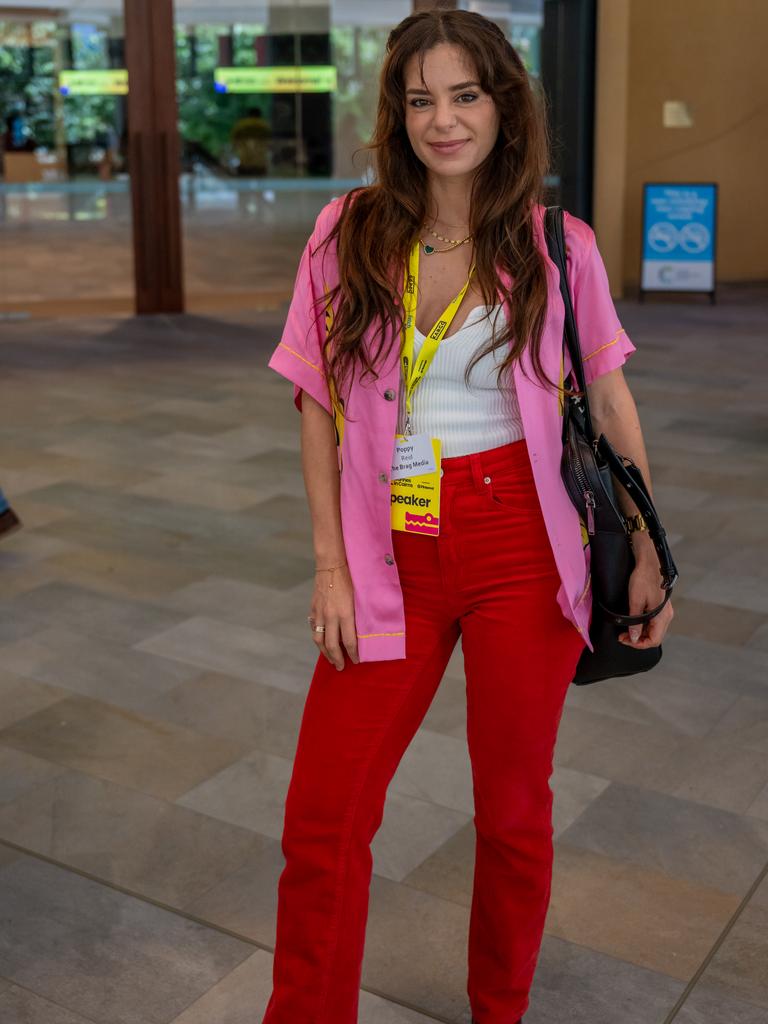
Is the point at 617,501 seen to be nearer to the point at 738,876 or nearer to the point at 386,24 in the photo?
the point at 738,876

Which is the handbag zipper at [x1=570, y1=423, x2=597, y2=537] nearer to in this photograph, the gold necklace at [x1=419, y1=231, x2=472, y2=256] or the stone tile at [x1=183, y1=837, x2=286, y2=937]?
the gold necklace at [x1=419, y1=231, x2=472, y2=256]

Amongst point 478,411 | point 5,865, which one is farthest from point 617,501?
point 5,865

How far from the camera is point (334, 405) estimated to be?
202 cm

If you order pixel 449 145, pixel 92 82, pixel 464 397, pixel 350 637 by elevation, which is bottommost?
pixel 350 637

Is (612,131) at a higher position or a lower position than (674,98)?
lower

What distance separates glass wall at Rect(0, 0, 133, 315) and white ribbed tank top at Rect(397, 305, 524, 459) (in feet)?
32.1

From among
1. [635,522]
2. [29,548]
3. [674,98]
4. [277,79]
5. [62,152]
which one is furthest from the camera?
A: [674,98]

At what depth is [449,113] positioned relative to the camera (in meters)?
1.88

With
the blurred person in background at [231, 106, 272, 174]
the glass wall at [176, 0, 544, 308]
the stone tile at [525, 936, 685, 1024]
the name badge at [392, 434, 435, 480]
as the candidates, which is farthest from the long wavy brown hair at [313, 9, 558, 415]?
the blurred person in background at [231, 106, 272, 174]

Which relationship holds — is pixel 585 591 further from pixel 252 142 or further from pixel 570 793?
pixel 252 142

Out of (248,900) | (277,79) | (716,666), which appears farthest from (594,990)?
(277,79)

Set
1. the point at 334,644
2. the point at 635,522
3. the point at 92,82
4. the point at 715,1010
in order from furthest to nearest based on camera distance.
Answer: the point at 92,82 < the point at 715,1010 < the point at 635,522 < the point at 334,644

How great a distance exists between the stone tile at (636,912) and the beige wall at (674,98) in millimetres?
9591

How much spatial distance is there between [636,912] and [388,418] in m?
1.36
